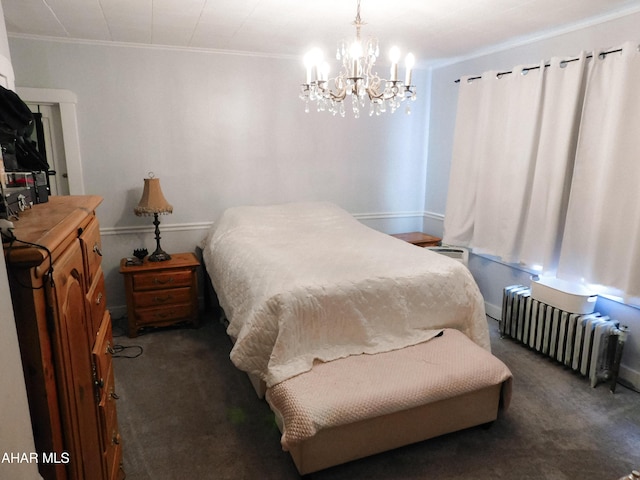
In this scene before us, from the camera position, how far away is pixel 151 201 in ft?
10.8

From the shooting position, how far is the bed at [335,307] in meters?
2.09

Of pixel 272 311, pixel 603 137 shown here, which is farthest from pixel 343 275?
pixel 603 137

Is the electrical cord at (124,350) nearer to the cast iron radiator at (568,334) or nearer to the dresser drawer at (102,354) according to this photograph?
the dresser drawer at (102,354)

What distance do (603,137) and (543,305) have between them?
1.18 m

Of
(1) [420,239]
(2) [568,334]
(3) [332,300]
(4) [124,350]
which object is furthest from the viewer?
(1) [420,239]

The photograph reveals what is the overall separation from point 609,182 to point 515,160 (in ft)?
2.51

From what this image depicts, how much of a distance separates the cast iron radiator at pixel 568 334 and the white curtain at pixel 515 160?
33 centimetres

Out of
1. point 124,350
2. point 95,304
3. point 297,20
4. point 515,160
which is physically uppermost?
point 297,20

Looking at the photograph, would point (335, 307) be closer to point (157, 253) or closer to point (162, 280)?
point (162, 280)

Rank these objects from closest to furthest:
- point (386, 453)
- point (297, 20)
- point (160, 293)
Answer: point (386, 453) → point (297, 20) → point (160, 293)

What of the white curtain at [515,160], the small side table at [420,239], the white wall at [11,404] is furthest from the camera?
the small side table at [420,239]

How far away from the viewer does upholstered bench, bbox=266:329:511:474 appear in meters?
1.82

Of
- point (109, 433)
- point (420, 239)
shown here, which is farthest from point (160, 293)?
point (420, 239)

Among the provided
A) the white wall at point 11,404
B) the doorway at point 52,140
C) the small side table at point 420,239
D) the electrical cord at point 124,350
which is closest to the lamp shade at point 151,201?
the doorway at point 52,140
